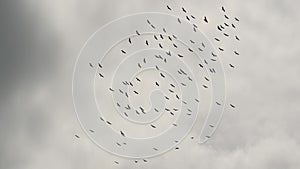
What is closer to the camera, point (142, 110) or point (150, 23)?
point (150, 23)

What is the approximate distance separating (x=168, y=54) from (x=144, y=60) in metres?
10.3

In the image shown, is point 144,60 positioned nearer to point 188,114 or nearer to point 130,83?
point 130,83

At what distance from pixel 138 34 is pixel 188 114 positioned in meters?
39.1

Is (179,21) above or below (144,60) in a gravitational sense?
above

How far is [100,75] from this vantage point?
635ft

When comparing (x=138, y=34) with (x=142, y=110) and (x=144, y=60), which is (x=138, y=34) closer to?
(x=144, y=60)

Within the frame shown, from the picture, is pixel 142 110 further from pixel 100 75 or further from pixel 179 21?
pixel 179 21

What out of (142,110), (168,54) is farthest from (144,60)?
(142,110)

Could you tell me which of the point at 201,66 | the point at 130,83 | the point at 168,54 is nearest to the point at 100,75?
the point at 130,83

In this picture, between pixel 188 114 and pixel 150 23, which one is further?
pixel 188 114

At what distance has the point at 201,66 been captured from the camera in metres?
198

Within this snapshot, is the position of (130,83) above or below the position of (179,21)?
below

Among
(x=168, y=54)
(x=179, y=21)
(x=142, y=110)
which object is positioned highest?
(x=179, y=21)

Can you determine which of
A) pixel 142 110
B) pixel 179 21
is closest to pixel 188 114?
pixel 142 110
